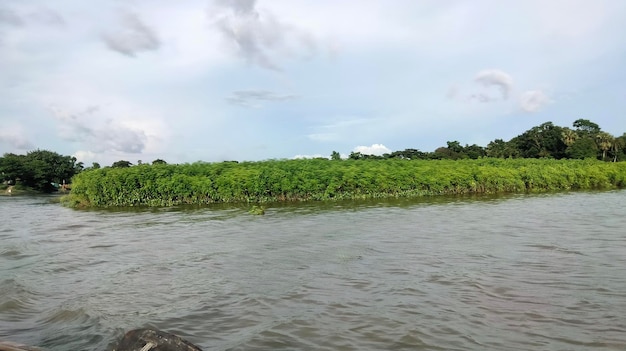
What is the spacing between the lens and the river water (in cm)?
499

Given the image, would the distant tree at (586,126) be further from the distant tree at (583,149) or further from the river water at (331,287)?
the river water at (331,287)

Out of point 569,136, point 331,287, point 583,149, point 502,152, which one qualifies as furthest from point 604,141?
point 331,287

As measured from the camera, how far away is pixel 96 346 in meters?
4.96

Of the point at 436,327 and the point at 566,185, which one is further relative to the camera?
the point at 566,185

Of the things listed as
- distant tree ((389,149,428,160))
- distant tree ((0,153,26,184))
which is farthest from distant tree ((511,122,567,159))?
distant tree ((0,153,26,184))

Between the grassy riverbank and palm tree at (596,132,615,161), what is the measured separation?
127 ft

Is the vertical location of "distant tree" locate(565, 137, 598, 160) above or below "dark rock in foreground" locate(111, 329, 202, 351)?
above

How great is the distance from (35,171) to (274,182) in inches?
1861

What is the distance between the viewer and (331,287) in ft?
23.0

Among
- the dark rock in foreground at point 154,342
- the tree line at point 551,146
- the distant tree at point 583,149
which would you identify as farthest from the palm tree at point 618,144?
the dark rock in foreground at point 154,342

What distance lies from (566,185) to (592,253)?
26.6 meters

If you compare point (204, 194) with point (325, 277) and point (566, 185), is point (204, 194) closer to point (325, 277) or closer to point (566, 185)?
point (325, 277)

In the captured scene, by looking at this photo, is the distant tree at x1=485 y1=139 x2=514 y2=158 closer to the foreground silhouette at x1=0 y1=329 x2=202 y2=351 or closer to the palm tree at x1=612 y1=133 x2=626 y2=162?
the palm tree at x1=612 y1=133 x2=626 y2=162

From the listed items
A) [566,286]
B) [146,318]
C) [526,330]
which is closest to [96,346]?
[146,318]
